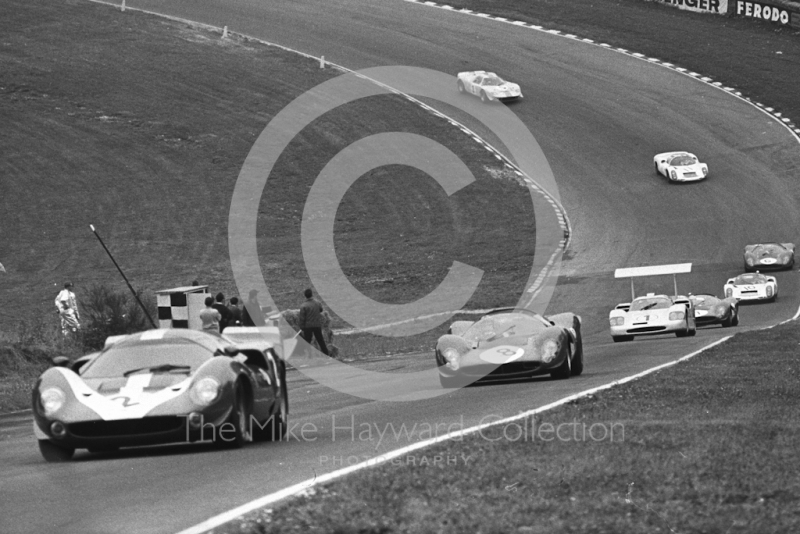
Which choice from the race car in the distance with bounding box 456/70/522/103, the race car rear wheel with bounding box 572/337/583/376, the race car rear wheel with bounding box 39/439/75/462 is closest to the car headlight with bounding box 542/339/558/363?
the race car rear wheel with bounding box 572/337/583/376

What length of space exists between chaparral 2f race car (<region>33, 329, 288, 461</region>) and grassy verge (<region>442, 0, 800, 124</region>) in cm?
5469

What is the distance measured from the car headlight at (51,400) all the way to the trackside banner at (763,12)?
215ft

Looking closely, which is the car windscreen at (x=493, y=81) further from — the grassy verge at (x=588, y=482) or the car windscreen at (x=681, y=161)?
the grassy verge at (x=588, y=482)

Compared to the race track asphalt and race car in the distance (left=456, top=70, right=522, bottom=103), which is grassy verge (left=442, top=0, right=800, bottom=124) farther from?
race car in the distance (left=456, top=70, right=522, bottom=103)

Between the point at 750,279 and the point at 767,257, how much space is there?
14.9ft

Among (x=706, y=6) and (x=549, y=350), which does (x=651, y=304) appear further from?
(x=706, y=6)

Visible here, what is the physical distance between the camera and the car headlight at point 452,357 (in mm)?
17469

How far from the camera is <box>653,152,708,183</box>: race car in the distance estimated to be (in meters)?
56.4

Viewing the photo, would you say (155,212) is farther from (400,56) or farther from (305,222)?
(400,56)

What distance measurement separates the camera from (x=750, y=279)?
40656 mm

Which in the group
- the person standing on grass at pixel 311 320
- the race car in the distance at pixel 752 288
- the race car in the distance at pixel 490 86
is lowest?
the race car in the distance at pixel 752 288

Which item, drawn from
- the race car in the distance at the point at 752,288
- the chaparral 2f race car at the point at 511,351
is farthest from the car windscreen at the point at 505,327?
the race car in the distance at the point at 752,288

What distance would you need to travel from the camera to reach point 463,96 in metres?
64.8

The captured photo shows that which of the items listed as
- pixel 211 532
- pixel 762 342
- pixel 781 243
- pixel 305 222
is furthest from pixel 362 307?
pixel 211 532
